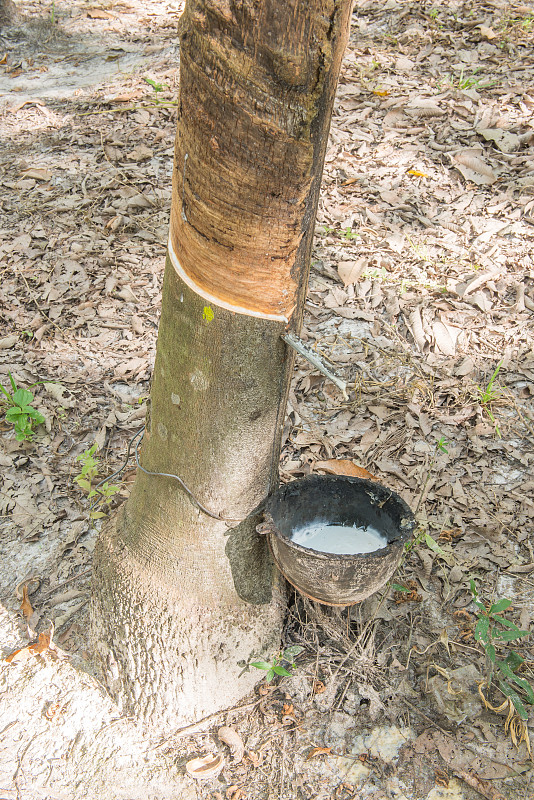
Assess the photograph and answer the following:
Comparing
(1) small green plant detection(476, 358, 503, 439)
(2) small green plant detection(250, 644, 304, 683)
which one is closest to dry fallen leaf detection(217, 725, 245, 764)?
(2) small green plant detection(250, 644, 304, 683)

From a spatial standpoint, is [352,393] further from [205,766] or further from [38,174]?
[38,174]

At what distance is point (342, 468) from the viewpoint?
2.83 meters

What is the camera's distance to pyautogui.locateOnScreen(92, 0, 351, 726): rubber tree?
1442mm

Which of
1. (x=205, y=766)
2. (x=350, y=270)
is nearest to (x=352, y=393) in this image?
(x=350, y=270)

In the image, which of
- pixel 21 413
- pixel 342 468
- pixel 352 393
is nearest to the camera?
pixel 342 468

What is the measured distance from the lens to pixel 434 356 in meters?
3.47

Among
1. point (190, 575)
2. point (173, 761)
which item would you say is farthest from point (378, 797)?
point (190, 575)

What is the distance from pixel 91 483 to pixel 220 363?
1.43m

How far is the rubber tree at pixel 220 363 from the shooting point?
1442mm

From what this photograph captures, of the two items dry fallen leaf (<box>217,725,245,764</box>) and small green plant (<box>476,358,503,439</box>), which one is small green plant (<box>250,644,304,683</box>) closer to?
Result: dry fallen leaf (<box>217,725,245,764</box>)

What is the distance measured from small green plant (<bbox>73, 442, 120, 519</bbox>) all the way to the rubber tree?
16.9 inches

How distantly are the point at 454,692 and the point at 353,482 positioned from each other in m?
0.78

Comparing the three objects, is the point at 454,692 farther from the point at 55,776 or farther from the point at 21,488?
the point at 21,488

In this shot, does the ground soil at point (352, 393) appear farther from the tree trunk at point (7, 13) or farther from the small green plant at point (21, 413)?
the tree trunk at point (7, 13)
